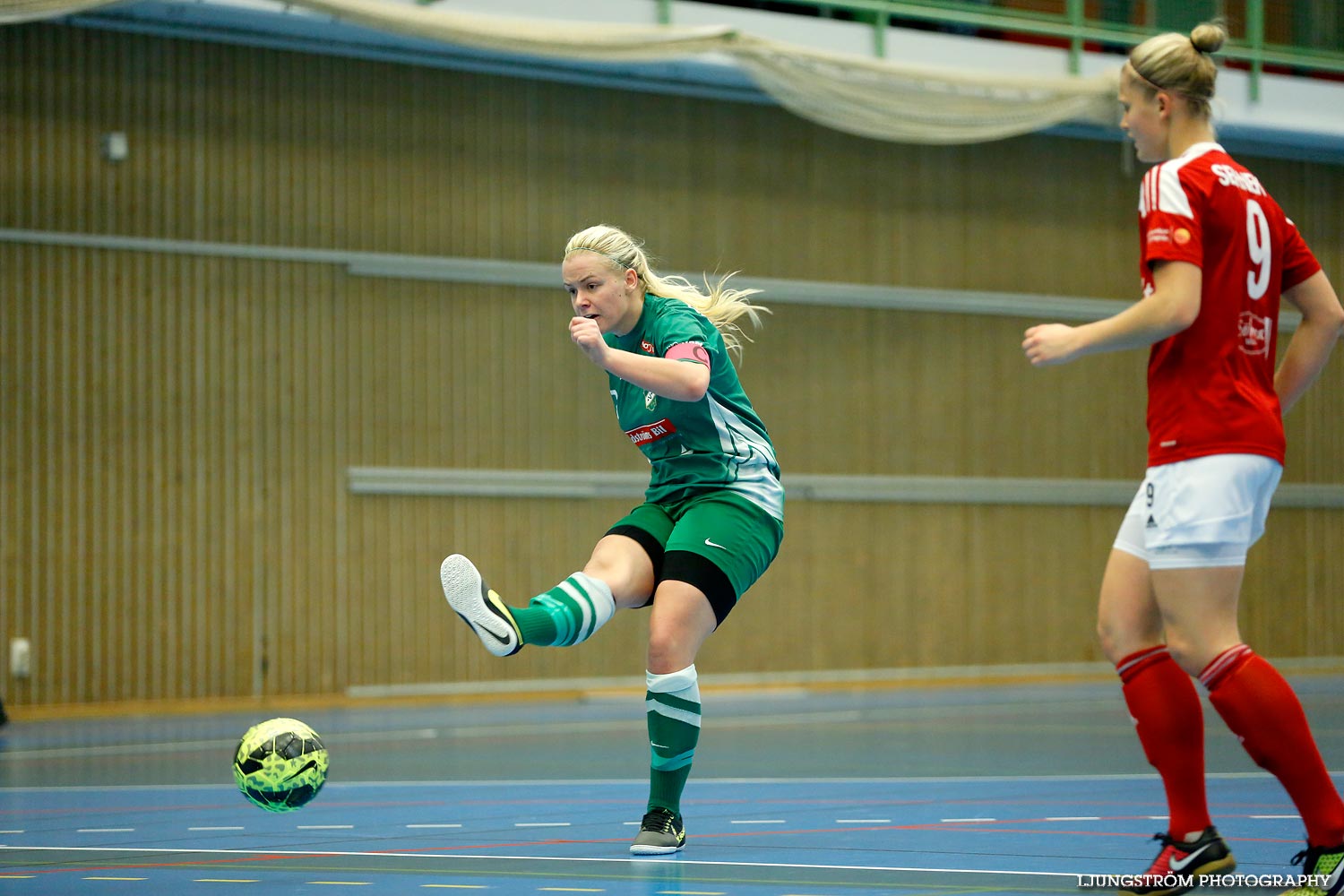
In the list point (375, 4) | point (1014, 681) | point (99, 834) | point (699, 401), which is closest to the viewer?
point (699, 401)

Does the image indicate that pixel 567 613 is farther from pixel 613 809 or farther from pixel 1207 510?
pixel 1207 510

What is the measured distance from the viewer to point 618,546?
4348 mm

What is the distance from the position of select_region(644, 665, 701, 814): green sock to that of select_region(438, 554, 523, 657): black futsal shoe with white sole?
0.46 meters

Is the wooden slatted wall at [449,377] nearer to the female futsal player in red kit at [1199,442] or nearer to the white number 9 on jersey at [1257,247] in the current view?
the female futsal player in red kit at [1199,442]

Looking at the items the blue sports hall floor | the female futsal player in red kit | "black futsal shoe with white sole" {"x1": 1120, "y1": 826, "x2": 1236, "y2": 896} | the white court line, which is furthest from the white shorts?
the white court line

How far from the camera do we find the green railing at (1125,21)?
12891 mm

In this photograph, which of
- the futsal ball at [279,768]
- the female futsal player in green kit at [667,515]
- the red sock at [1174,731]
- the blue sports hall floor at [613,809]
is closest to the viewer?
the red sock at [1174,731]

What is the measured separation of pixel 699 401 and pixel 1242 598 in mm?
12602

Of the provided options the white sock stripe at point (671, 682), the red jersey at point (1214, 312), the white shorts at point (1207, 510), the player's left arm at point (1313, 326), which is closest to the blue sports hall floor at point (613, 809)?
the white sock stripe at point (671, 682)

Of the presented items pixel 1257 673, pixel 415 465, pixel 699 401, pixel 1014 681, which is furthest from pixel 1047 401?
pixel 1257 673

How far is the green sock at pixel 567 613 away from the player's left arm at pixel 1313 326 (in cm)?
179

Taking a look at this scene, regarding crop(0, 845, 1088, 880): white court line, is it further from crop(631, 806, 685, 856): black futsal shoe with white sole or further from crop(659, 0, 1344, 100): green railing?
crop(659, 0, 1344, 100): green railing

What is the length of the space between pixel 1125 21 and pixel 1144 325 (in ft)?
41.1

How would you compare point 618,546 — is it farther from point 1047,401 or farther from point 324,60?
point 1047,401
